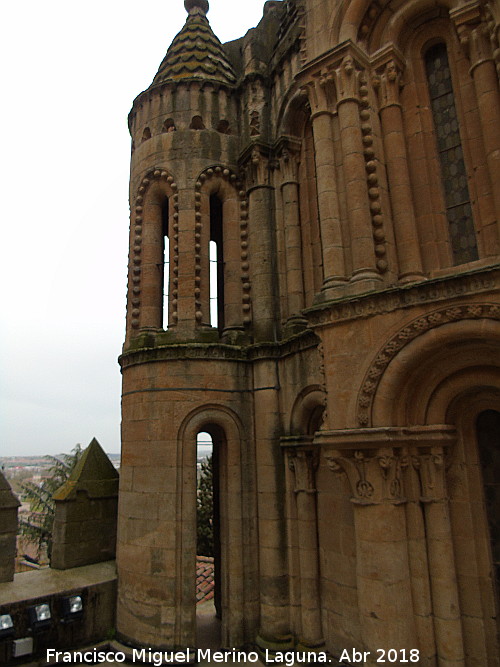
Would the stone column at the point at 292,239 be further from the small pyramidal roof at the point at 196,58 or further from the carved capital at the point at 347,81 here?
the small pyramidal roof at the point at 196,58

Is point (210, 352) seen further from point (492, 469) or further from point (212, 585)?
point (212, 585)

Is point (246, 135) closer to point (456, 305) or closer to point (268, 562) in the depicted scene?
point (456, 305)

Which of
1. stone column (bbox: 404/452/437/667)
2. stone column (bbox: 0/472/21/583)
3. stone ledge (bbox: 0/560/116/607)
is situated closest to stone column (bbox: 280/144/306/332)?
stone column (bbox: 404/452/437/667)

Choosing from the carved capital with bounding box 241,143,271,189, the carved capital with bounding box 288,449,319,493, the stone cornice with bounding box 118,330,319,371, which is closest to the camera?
the carved capital with bounding box 288,449,319,493

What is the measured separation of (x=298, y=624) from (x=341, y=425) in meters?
5.14

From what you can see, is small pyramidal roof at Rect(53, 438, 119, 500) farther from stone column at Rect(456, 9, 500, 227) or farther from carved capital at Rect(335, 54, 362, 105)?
stone column at Rect(456, 9, 500, 227)

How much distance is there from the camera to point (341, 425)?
23.6 ft

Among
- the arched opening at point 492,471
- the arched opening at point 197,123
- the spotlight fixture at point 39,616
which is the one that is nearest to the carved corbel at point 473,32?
the arched opening at point 492,471

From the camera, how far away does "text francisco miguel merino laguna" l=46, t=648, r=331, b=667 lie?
916 cm

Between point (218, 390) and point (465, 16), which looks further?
point (218, 390)

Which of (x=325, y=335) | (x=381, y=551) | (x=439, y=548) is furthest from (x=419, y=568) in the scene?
(x=325, y=335)

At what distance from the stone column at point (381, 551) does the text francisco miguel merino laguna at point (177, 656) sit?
3.33 metres

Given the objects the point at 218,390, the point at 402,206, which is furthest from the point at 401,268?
the point at 218,390

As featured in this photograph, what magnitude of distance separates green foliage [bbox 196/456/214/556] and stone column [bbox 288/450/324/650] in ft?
47.4
